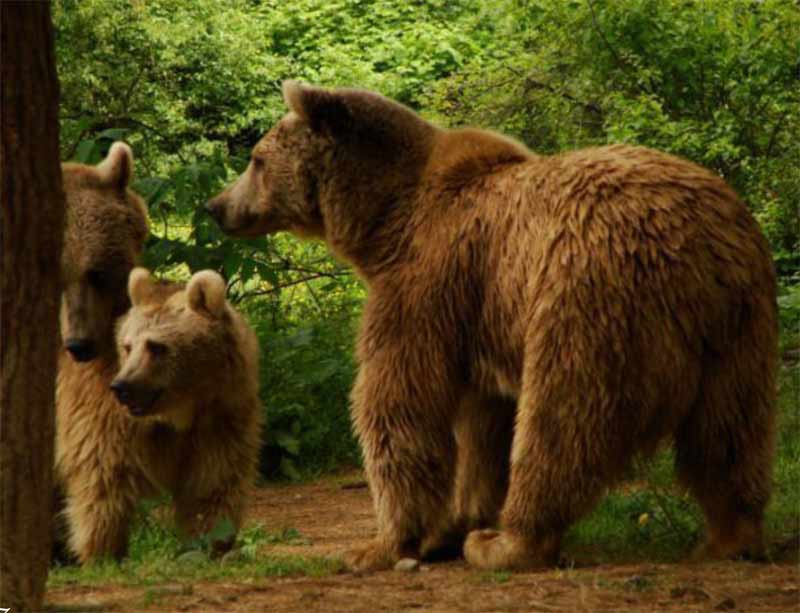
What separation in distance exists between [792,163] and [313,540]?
5258 mm

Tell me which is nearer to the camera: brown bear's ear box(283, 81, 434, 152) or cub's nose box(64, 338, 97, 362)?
brown bear's ear box(283, 81, 434, 152)

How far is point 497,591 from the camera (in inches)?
220

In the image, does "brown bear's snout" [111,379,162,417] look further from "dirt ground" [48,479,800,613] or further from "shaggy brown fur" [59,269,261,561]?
"dirt ground" [48,479,800,613]

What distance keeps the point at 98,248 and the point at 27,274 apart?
254cm

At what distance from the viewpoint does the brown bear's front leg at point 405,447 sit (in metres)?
6.29

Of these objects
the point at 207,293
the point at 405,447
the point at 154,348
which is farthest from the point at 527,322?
the point at 154,348

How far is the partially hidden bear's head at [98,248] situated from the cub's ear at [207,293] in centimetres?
42

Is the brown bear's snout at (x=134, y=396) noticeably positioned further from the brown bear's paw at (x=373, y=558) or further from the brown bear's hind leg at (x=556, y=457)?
the brown bear's hind leg at (x=556, y=457)

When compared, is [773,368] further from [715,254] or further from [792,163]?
[792,163]

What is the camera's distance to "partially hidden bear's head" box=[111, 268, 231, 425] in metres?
6.59

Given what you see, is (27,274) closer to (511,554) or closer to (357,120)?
(511,554)

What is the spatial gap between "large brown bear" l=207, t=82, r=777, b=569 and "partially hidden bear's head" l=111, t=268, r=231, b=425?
562 mm

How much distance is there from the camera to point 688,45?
36.6ft

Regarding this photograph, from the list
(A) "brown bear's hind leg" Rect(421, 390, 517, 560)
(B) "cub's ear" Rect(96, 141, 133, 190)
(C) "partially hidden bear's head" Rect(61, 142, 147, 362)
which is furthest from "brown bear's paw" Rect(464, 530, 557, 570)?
(B) "cub's ear" Rect(96, 141, 133, 190)
